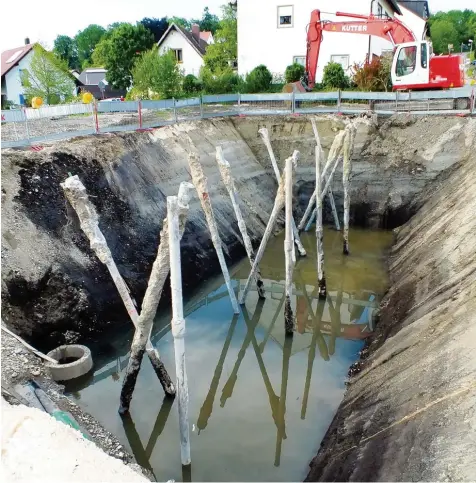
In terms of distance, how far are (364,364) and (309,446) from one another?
1937mm

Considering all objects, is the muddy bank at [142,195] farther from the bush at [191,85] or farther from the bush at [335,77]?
the bush at [191,85]

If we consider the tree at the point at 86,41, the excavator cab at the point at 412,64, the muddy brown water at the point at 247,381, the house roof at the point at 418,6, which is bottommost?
the muddy brown water at the point at 247,381

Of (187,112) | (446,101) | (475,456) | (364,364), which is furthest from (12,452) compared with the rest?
(446,101)

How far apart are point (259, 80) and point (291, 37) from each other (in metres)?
3.91

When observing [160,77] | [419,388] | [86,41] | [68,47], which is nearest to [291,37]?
[160,77]

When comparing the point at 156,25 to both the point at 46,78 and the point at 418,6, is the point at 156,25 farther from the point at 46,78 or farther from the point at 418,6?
the point at 46,78

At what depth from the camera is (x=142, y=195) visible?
1231 cm

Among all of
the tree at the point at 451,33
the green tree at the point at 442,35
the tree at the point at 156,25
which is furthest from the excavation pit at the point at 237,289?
the green tree at the point at 442,35

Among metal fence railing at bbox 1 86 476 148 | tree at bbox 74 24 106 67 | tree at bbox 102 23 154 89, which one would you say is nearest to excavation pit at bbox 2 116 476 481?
metal fence railing at bbox 1 86 476 148

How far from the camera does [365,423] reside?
5922 millimetres

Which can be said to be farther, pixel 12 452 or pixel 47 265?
pixel 47 265

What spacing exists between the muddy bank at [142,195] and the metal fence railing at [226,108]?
105 centimetres

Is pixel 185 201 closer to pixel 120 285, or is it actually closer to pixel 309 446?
pixel 120 285

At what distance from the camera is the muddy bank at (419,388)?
455cm
